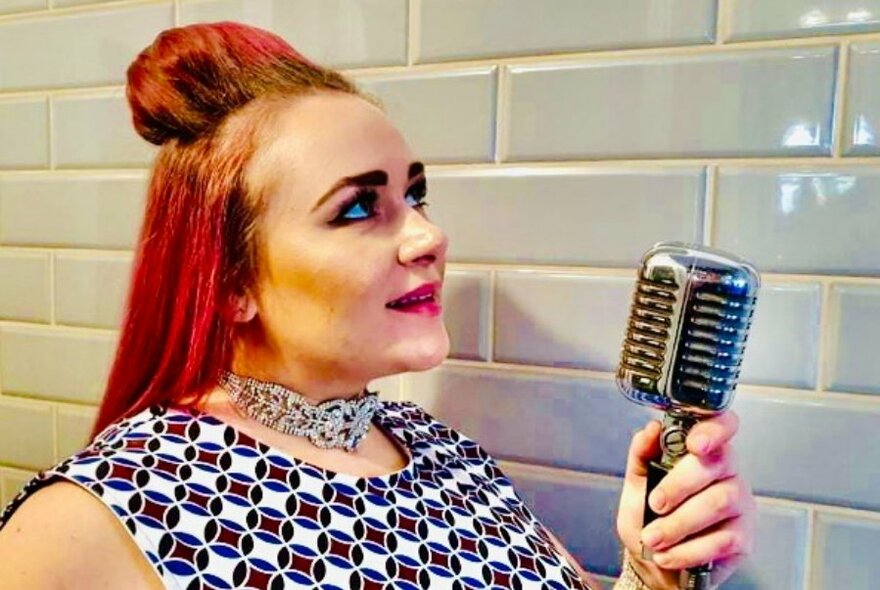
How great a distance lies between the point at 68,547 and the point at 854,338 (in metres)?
0.56

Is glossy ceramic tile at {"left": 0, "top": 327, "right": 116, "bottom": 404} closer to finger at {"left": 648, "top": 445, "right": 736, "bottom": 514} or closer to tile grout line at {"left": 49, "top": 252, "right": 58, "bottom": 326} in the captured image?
tile grout line at {"left": 49, "top": 252, "right": 58, "bottom": 326}

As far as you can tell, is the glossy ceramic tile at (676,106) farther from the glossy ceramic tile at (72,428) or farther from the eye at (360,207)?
the glossy ceramic tile at (72,428)

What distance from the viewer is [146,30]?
0.89 meters

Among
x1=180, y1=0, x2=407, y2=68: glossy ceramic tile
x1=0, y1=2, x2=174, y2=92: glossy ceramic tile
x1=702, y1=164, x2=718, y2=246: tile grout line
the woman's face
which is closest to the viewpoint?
the woman's face

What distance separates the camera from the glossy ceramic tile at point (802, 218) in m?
0.63

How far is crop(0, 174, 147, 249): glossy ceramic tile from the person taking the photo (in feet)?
2.97

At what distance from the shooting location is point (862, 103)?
623mm

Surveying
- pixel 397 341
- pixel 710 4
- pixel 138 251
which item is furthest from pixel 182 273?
pixel 710 4

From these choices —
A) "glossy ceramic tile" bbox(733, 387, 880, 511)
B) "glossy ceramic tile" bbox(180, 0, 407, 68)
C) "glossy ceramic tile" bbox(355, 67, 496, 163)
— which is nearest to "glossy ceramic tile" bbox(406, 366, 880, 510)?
"glossy ceramic tile" bbox(733, 387, 880, 511)

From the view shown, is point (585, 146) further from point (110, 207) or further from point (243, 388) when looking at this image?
point (110, 207)

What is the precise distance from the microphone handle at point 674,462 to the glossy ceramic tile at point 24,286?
2.36 ft

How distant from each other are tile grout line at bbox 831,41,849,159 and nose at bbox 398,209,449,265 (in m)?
0.31

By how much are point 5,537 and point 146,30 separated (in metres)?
0.59

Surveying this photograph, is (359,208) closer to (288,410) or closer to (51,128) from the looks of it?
(288,410)
